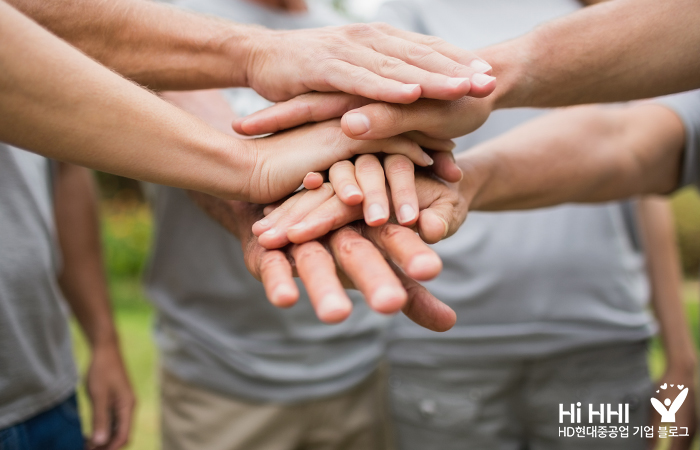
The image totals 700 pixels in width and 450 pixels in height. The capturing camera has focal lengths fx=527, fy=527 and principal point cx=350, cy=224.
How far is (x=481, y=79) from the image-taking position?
1.16 metres

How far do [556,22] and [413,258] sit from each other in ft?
2.92

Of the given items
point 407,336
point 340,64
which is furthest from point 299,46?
point 407,336

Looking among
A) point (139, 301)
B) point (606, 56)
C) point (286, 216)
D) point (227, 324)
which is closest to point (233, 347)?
point (227, 324)

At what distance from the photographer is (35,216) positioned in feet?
4.88

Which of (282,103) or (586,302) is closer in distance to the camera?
(282,103)

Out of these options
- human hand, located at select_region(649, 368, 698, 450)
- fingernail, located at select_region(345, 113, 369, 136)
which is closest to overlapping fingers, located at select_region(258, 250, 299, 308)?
fingernail, located at select_region(345, 113, 369, 136)

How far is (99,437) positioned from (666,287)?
2331 mm

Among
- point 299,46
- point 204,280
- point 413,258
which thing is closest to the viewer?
point 413,258

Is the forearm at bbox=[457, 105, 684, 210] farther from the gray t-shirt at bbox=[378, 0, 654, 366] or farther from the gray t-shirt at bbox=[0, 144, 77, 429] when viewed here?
the gray t-shirt at bbox=[0, 144, 77, 429]

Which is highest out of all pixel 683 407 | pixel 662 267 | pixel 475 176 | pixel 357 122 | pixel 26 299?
pixel 357 122

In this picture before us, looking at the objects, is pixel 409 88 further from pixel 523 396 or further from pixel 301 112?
pixel 523 396

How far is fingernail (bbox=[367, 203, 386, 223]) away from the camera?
1.11 meters

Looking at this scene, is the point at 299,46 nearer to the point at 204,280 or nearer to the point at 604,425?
the point at 204,280

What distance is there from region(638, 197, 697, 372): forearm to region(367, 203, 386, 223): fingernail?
159 cm
